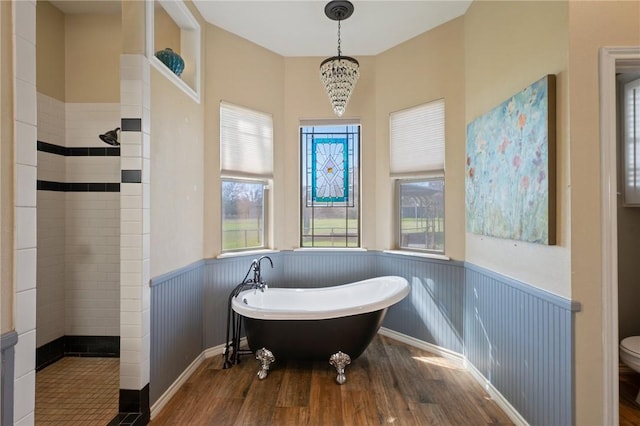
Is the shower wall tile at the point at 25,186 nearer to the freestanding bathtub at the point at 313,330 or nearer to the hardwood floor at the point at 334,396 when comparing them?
the freestanding bathtub at the point at 313,330

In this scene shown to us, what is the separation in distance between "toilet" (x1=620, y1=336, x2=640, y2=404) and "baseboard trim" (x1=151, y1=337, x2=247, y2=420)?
2.91 meters

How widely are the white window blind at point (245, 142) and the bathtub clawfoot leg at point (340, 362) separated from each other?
1.81 m

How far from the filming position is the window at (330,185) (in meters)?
3.34

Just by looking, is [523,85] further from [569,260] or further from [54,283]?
[54,283]

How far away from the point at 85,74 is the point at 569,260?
3.75 meters

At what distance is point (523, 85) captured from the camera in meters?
1.84

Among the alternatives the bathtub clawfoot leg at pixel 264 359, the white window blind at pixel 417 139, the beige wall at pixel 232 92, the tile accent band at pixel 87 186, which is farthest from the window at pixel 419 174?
the tile accent band at pixel 87 186

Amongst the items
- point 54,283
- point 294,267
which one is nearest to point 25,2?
point 54,283

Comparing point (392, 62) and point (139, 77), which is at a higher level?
point (392, 62)

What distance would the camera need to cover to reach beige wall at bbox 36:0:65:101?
2.47 meters

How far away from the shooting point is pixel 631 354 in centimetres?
194

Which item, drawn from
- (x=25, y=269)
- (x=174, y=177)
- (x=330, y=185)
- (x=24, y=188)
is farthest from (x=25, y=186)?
(x=330, y=185)

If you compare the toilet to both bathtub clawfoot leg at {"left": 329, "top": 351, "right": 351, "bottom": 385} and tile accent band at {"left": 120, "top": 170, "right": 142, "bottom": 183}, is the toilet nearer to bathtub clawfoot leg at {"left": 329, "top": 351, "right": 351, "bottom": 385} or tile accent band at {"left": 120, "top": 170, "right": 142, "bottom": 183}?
bathtub clawfoot leg at {"left": 329, "top": 351, "right": 351, "bottom": 385}

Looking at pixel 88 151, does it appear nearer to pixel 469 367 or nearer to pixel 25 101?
pixel 25 101
